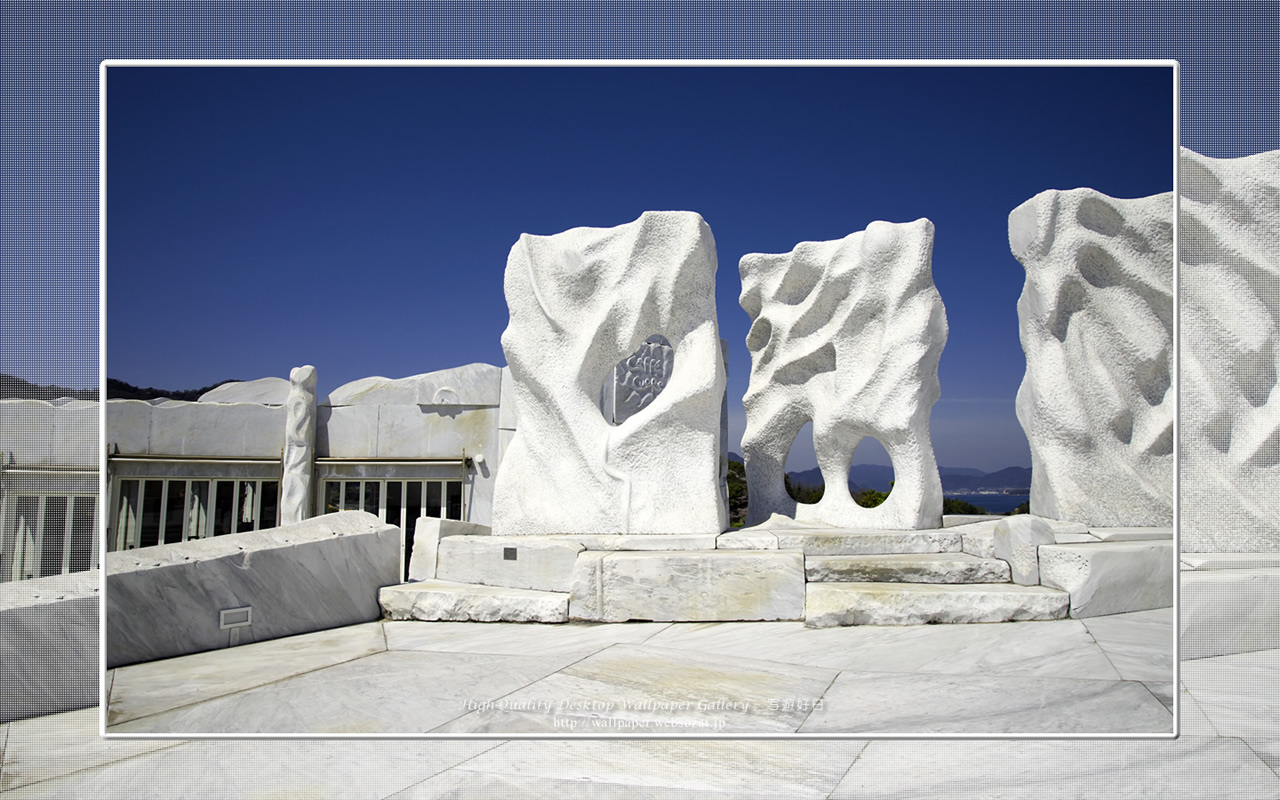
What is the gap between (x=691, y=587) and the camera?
179 inches

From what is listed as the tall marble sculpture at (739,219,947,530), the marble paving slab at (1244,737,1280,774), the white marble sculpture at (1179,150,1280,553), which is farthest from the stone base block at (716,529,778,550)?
the marble paving slab at (1244,737,1280,774)

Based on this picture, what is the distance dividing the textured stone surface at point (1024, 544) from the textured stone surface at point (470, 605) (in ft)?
8.30

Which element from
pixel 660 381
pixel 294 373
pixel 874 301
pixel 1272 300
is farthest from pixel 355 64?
pixel 294 373

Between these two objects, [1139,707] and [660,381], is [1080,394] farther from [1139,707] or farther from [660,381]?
[660,381]

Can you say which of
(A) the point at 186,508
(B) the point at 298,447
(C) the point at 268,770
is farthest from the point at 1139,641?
(A) the point at 186,508

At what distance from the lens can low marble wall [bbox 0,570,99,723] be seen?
2.96 m

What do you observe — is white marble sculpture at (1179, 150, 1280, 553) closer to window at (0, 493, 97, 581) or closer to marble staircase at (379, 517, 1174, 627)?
marble staircase at (379, 517, 1174, 627)

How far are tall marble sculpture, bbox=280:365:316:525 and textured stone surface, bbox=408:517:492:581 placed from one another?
4.24 meters

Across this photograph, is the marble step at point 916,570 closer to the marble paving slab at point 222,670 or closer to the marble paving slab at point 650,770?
the marble paving slab at point 650,770

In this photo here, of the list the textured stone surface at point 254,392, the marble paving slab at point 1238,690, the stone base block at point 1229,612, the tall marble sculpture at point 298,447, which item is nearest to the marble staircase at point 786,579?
the stone base block at point 1229,612

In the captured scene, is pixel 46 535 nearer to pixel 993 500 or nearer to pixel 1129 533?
pixel 993 500

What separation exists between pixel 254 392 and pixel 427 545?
5.92 metres

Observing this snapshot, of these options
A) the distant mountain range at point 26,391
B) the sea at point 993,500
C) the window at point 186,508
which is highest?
the distant mountain range at point 26,391

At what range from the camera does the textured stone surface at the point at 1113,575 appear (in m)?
4.04
